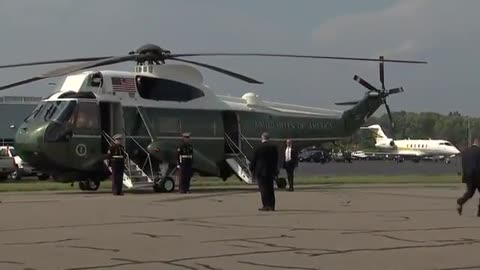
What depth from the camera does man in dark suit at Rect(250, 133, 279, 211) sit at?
672 inches

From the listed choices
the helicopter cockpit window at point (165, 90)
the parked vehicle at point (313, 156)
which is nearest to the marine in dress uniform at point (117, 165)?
the helicopter cockpit window at point (165, 90)

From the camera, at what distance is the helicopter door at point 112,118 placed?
25000 millimetres

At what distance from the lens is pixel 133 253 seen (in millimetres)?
10289

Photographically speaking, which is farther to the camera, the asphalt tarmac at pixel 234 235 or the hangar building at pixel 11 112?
the hangar building at pixel 11 112

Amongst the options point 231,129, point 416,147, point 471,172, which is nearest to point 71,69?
point 231,129

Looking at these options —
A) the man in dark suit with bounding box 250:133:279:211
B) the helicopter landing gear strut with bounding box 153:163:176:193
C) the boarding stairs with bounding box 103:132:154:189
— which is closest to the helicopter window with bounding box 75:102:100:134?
the boarding stairs with bounding box 103:132:154:189

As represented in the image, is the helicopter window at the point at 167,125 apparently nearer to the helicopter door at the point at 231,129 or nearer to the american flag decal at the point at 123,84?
the american flag decal at the point at 123,84

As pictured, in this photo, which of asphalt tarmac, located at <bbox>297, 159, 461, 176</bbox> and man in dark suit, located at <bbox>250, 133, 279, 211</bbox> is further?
asphalt tarmac, located at <bbox>297, 159, 461, 176</bbox>

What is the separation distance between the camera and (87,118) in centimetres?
2428

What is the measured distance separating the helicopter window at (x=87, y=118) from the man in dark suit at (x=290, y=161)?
6.25m

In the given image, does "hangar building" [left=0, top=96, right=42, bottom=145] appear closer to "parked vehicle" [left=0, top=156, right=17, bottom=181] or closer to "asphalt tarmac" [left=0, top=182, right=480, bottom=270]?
"parked vehicle" [left=0, top=156, right=17, bottom=181]

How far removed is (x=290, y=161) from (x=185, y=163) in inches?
150

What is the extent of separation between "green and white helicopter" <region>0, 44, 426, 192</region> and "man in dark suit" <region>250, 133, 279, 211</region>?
7749 mm

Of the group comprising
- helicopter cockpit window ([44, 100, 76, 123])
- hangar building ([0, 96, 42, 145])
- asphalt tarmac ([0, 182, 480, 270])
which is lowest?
asphalt tarmac ([0, 182, 480, 270])
